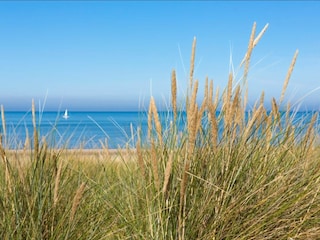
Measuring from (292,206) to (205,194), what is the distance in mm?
500

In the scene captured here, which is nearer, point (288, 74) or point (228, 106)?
point (228, 106)

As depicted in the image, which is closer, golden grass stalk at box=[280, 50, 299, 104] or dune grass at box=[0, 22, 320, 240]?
dune grass at box=[0, 22, 320, 240]

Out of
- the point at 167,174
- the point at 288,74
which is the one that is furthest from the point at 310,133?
the point at 167,174

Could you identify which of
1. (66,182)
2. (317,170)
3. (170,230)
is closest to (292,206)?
(317,170)

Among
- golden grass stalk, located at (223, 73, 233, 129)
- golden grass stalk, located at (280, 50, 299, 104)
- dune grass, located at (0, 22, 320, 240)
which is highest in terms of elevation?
golden grass stalk, located at (280, 50, 299, 104)

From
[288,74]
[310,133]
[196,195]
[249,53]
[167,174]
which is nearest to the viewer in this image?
[167,174]

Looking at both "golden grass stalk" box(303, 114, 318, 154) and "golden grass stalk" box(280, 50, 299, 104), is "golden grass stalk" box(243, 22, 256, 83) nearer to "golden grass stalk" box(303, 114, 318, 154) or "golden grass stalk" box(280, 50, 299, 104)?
"golden grass stalk" box(280, 50, 299, 104)

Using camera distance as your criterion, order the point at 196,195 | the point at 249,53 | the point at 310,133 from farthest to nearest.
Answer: the point at 310,133 → the point at 249,53 → the point at 196,195

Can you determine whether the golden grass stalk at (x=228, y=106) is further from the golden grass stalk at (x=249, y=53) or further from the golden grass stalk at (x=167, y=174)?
the golden grass stalk at (x=167, y=174)

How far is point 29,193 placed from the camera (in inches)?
90.5

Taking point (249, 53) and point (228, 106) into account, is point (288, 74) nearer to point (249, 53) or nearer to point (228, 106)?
point (249, 53)

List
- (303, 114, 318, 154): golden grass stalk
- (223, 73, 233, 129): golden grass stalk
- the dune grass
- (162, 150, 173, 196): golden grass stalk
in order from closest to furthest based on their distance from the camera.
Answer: (162, 150, 173, 196): golden grass stalk
the dune grass
(223, 73, 233, 129): golden grass stalk
(303, 114, 318, 154): golden grass stalk

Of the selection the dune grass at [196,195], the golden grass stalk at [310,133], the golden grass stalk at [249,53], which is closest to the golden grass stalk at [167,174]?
the dune grass at [196,195]

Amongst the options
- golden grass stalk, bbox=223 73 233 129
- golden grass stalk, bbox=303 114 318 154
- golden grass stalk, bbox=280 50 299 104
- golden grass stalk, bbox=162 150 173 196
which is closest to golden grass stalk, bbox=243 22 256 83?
golden grass stalk, bbox=223 73 233 129
